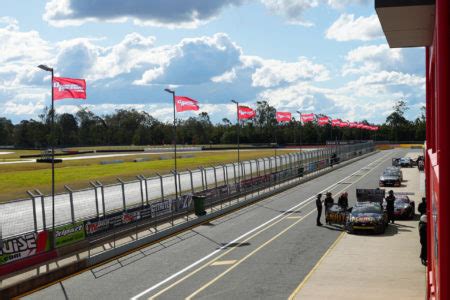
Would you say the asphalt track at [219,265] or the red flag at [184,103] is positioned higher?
the red flag at [184,103]

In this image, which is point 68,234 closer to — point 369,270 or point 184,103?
point 369,270

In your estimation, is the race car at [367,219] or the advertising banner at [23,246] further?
the race car at [367,219]

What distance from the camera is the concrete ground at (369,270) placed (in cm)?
1563

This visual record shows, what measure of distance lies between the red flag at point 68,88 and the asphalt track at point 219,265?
21.7 ft

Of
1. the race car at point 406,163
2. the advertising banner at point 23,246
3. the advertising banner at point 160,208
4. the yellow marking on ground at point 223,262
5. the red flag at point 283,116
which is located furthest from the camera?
the race car at point 406,163

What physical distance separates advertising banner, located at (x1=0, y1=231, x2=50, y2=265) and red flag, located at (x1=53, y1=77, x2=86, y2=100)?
5534 millimetres

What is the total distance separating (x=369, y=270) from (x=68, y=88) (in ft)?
42.6

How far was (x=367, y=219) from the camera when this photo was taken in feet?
84.2

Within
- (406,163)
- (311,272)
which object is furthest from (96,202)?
(406,163)

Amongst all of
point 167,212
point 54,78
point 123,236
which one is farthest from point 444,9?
point 167,212

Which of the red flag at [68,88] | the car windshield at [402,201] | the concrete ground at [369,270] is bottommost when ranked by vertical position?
the concrete ground at [369,270]

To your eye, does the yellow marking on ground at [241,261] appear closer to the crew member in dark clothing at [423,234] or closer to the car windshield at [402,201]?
the car windshield at [402,201]

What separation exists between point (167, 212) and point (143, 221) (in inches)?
109

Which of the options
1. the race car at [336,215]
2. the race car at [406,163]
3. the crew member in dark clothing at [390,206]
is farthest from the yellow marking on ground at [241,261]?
the race car at [406,163]
